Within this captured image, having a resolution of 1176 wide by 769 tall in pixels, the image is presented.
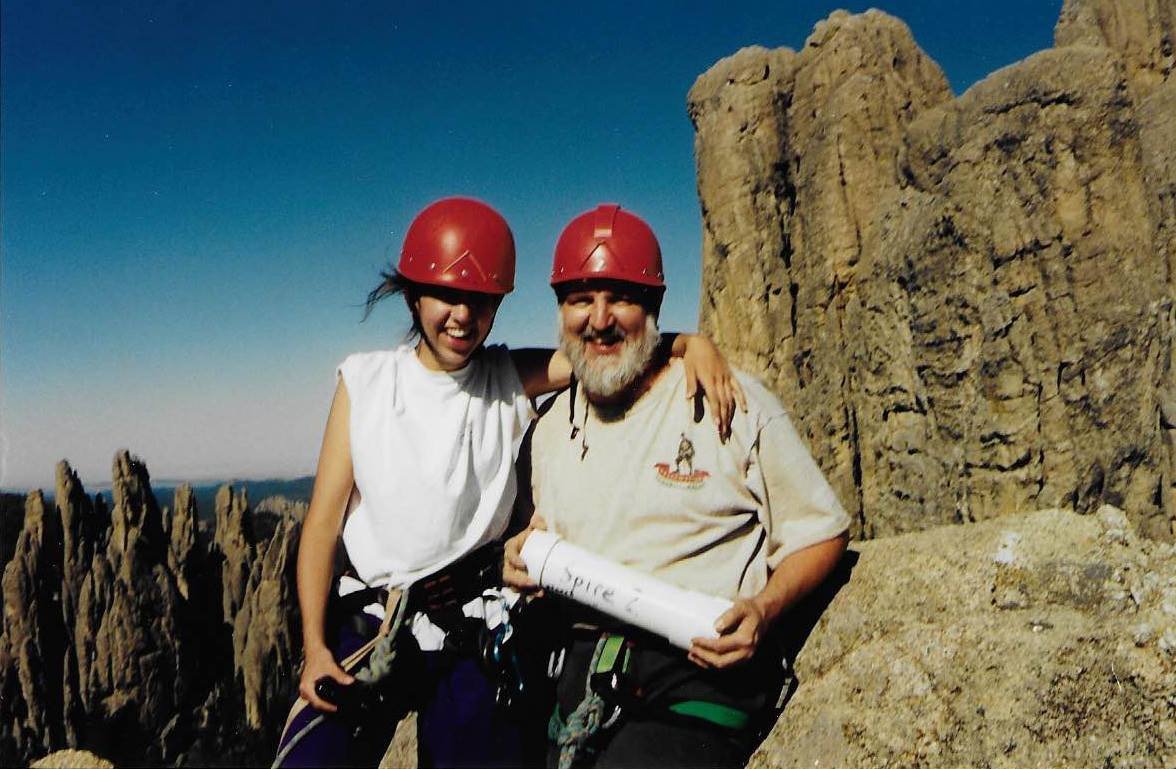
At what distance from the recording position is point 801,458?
3.19 meters

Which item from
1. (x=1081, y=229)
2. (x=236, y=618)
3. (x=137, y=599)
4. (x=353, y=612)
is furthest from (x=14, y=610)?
(x=1081, y=229)

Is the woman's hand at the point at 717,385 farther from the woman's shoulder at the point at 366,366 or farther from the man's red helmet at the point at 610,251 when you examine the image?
the woman's shoulder at the point at 366,366

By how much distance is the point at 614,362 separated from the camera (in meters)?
3.43

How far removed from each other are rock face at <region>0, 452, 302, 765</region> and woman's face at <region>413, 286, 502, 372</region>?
40994 millimetres

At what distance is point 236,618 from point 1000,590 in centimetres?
6055

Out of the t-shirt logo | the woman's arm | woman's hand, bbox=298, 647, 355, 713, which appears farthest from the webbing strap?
the woman's arm

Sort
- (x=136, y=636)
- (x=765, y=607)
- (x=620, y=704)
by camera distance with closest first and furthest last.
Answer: (x=765, y=607), (x=620, y=704), (x=136, y=636)

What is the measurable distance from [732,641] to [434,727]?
4.67 feet

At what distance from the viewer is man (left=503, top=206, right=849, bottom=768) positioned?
3006mm

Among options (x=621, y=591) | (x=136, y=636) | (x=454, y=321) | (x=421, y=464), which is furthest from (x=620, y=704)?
(x=136, y=636)

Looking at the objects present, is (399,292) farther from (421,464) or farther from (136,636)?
(136,636)

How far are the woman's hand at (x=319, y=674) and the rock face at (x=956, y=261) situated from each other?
797 inches

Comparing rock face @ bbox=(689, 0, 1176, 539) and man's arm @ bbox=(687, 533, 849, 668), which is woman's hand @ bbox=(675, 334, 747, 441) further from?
rock face @ bbox=(689, 0, 1176, 539)

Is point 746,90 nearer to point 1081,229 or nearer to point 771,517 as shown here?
point 1081,229
